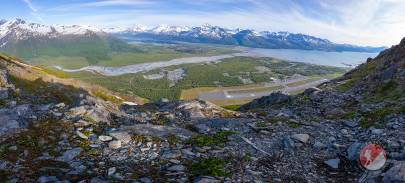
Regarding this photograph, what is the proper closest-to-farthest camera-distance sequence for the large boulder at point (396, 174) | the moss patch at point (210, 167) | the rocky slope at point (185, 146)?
the large boulder at point (396, 174), the rocky slope at point (185, 146), the moss patch at point (210, 167)

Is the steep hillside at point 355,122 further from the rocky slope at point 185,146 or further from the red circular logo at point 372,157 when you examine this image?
the red circular logo at point 372,157

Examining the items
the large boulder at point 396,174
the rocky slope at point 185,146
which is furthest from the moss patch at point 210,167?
the large boulder at point 396,174

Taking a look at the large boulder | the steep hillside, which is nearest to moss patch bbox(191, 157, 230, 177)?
the steep hillside

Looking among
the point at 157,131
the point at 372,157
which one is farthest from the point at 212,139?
the point at 372,157

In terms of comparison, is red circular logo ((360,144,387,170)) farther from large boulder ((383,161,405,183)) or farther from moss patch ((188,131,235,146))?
moss patch ((188,131,235,146))

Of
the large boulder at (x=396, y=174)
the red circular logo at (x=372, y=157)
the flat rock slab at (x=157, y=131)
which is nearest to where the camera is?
the large boulder at (x=396, y=174)

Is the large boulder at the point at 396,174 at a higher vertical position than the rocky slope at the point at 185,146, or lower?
higher

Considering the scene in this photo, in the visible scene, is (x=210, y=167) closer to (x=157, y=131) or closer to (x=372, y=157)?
(x=157, y=131)

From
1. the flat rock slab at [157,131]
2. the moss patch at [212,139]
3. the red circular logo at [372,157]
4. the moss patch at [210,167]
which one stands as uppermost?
the red circular logo at [372,157]
